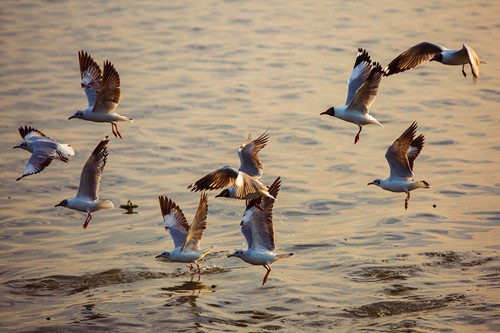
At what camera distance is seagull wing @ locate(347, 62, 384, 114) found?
1366cm

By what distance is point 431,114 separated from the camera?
22.4m

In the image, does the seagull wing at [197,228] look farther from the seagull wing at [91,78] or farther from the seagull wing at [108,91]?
the seagull wing at [91,78]

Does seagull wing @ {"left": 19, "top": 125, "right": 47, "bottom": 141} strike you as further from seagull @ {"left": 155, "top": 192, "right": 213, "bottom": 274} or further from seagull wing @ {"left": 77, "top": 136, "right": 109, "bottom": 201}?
seagull @ {"left": 155, "top": 192, "right": 213, "bottom": 274}

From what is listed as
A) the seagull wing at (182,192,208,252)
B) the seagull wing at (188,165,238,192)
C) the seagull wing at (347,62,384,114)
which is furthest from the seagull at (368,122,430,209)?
the seagull wing at (182,192,208,252)

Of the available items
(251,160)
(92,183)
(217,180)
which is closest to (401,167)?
(251,160)

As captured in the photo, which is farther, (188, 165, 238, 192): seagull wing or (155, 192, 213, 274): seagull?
(155, 192, 213, 274): seagull

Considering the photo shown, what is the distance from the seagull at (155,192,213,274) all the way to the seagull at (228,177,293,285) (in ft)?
2.02

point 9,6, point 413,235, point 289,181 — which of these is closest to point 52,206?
point 289,181

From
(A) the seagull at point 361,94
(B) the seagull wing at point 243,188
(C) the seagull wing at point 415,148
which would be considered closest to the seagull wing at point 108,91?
(B) the seagull wing at point 243,188

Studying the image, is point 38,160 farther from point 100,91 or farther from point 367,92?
point 367,92

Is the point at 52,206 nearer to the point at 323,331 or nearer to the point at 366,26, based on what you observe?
the point at 323,331

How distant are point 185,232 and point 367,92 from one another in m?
A: 3.60

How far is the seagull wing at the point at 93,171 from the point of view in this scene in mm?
13914

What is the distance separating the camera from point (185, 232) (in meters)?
14.1
